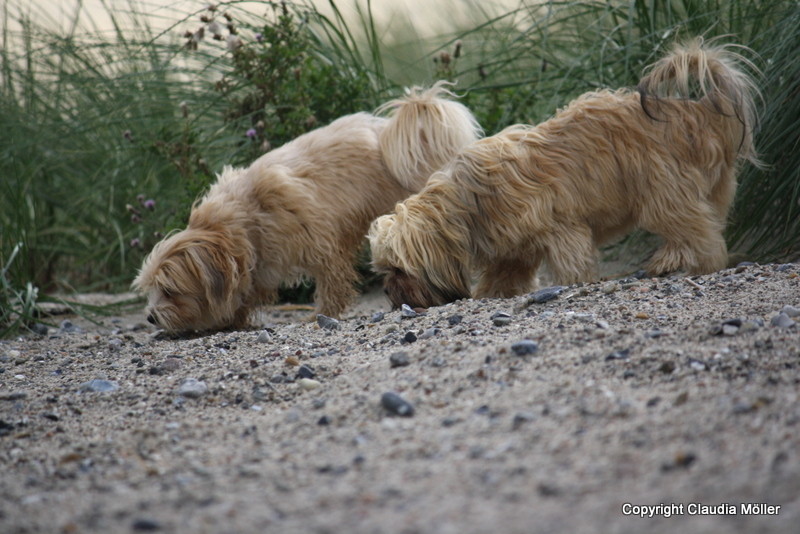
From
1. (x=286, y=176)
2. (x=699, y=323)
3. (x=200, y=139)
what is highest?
(x=200, y=139)

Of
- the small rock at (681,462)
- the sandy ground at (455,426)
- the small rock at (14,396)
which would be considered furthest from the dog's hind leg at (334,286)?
the small rock at (681,462)

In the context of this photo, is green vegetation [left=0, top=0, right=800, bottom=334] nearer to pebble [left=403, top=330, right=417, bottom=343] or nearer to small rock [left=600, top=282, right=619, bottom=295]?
small rock [left=600, top=282, right=619, bottom=295]

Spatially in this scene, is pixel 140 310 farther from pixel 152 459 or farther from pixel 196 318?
pixel 152 459

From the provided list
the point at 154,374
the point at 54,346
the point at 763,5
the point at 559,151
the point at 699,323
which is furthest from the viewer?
the point at 763,5

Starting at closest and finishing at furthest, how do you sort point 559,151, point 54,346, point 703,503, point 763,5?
point 703,503 → point 559,151 → point 54,346 → point 763,5

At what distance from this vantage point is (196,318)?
16.3ft

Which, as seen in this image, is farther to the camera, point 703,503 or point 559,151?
point 559,151

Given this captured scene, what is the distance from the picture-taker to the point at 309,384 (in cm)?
330

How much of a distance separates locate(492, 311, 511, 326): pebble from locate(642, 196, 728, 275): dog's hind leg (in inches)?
46.3

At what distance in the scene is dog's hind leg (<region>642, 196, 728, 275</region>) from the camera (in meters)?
4.51

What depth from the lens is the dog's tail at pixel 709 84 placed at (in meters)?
4.43

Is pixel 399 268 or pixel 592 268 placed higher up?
pixel 399 268

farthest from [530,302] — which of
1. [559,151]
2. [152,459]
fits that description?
[152,459]

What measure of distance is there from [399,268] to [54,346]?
212 cm
